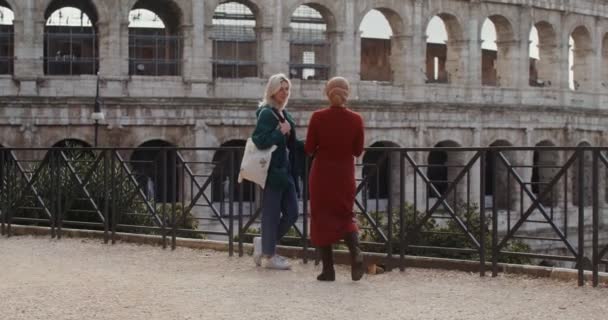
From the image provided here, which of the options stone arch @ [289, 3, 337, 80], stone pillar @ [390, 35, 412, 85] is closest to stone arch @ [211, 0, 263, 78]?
stone arch @ [289, 3, 337, 80]

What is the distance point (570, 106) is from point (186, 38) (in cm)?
1358

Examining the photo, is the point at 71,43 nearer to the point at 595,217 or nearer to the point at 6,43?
the point at 6,43

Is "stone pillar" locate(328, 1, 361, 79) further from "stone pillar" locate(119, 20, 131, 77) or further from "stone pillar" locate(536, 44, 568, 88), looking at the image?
"stone pillar" locate(536, 44, 568, 88)

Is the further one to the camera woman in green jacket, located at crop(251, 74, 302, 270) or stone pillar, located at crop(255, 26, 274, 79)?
stone pillar, located at crop(255, 26, 274, 79)

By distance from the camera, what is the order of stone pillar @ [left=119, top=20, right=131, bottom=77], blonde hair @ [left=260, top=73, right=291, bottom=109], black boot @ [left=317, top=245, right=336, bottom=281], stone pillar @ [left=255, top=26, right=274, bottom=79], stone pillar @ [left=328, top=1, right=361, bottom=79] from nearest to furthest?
black boot @ [left=317, top=245, right=336, bottom=281] → blonde hair @ [left=260, top=73, right=291, bottom=109] → stone pillar @ [left=119, top=20, right=131, bottom=77] → stone pillar @ [left=255, top=26, right=274, bottom=79] → stone pillar @ [left=328, top=1, right=361, bottom=79]

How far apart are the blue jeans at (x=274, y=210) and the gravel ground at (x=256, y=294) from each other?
0.30 m

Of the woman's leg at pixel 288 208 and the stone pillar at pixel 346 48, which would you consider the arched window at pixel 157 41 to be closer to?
the stone pillar at pixel 346 48

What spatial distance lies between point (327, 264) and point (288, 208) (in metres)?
0.88

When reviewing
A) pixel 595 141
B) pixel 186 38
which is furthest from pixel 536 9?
pixel 186 38

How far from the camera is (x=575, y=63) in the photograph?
3600 cm

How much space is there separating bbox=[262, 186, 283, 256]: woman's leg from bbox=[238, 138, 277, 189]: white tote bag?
0.14 meters

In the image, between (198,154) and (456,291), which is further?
(198,154)

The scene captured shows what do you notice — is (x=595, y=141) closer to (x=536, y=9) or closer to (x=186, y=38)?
(x=536, y=9)

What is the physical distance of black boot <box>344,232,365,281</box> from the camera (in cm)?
899
